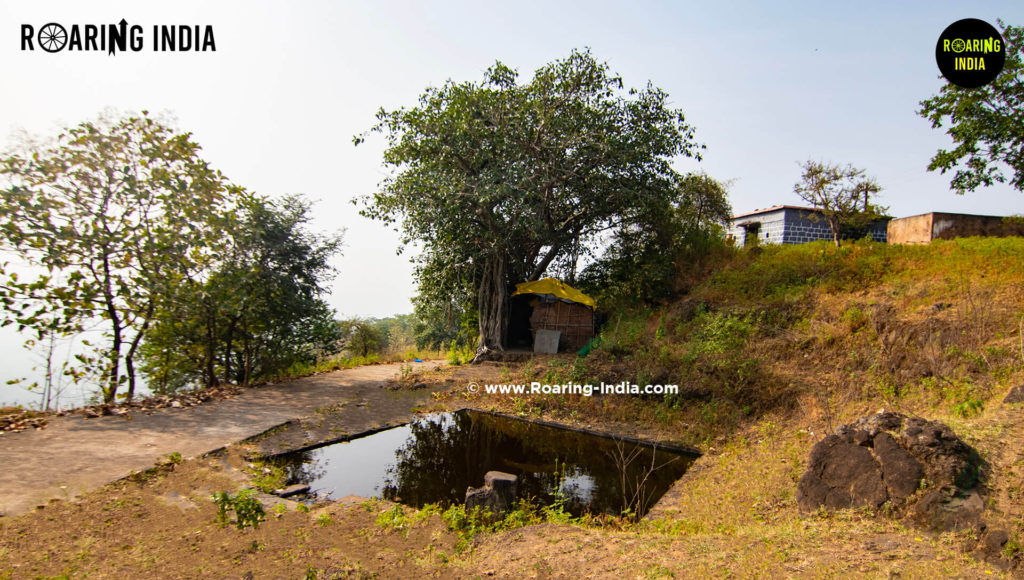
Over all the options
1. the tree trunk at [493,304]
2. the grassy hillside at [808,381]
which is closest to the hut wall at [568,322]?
the tree trunk at [493,304]

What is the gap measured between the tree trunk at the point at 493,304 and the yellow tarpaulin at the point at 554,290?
0.65m

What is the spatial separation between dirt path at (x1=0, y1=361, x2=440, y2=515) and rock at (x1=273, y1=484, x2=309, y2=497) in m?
1.46

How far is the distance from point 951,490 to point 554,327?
11478 mm

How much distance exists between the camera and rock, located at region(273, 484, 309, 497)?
4893 millimetres

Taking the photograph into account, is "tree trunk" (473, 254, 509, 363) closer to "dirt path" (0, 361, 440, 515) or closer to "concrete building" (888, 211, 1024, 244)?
"dirt path" (0, 361, 440, 515)

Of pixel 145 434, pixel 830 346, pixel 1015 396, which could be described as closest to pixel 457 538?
→ pixel 145 434

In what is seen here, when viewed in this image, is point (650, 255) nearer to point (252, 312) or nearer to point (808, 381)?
point (808, 381)

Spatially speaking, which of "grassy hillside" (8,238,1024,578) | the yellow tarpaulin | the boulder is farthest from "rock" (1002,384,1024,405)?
the yellow tarpaulin

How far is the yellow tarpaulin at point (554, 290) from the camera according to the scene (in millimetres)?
14883

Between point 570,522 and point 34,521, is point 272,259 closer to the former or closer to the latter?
point 34,521

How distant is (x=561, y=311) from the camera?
1523cm

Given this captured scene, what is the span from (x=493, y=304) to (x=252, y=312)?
292 inches

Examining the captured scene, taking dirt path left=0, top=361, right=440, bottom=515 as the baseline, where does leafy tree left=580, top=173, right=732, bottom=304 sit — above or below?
above

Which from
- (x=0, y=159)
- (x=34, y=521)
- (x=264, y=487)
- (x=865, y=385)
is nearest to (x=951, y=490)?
(x=865, y=385)
